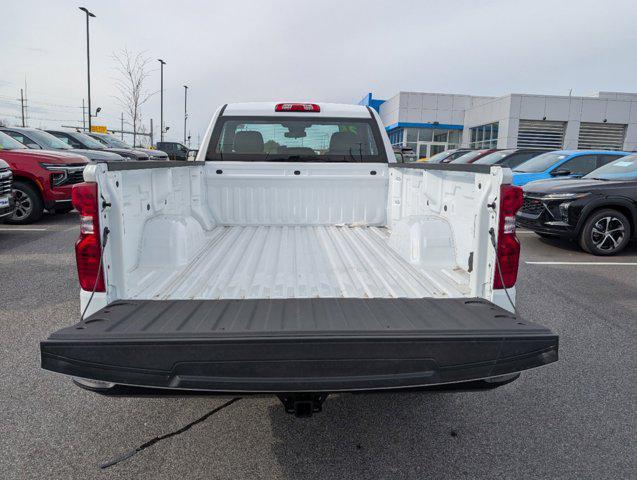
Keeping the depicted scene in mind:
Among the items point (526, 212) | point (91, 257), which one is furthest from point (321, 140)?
point (526, 212)

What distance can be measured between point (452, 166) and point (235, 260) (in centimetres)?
163

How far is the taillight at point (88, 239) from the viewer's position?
7.23 feet

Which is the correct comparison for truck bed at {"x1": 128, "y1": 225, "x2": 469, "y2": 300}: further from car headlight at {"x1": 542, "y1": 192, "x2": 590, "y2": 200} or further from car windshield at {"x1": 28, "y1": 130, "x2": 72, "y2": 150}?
car windshield at {"x1": 28, "y1": 130, "x2": 72, "y2": 150}

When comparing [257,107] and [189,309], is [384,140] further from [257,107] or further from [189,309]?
[189,309]

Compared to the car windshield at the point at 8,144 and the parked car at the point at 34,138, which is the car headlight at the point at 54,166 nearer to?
the car windshield at the point at 8,144

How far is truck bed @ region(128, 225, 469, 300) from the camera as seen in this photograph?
2.65m

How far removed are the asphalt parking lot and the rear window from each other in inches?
98.4

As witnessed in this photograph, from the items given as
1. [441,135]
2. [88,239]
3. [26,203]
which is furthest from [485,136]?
[88,239]

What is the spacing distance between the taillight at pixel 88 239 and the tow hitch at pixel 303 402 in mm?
1089

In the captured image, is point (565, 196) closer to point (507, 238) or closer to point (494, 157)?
point (507, 238)

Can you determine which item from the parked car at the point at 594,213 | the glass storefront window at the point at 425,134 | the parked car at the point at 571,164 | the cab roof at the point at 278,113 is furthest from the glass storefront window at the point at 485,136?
the cab roof at the point at 278,113

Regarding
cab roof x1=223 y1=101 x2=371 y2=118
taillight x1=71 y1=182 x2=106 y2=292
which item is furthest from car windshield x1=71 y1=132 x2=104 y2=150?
taillight x1=71 y1=182 x2=106 y2=292

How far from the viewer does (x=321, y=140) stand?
4965 mm

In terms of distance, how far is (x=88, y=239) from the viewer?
2.27m
